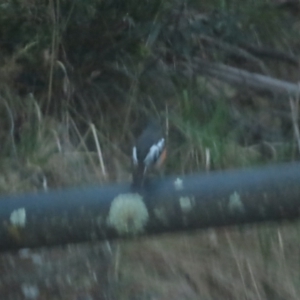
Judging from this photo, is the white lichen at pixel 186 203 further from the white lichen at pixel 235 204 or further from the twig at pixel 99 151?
the twig at pixel 99 151

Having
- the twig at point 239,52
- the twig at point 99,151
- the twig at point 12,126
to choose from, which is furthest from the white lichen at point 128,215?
the twig at point 239,52

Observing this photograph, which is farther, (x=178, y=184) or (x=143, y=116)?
(x=143, y=116)

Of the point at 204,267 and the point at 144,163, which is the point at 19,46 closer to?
the point at 204,267

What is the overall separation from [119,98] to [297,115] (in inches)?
37.6

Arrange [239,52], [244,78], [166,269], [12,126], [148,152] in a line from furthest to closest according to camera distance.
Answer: [239,52]
[244,78]
[12,126]
[166,269]
[148,152]

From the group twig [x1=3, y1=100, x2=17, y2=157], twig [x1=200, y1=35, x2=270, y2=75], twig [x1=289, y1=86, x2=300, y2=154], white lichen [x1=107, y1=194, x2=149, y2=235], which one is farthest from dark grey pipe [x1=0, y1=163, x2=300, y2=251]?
twig [x1=200, y1=35, x2=270, y2=75]

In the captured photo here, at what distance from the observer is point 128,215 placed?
4.92 ft

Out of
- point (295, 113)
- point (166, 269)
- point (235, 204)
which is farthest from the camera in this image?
point (295, 113)

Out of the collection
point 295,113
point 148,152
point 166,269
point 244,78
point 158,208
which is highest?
point 158,208

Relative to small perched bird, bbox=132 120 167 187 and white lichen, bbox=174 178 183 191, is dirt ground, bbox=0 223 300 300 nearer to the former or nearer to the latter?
small perched bird, bbox=132 120 167 187

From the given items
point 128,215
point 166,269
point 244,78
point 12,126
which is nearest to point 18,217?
point 128,215

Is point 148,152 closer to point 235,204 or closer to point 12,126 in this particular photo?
point 235,204

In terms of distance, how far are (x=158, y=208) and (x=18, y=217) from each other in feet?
0.90

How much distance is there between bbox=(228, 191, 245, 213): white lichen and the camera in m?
1.47
